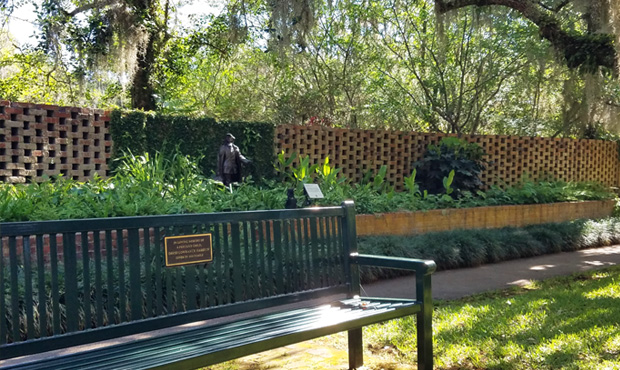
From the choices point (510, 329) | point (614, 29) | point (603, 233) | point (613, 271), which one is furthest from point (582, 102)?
point (510, 329)

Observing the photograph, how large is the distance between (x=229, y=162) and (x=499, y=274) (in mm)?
4165

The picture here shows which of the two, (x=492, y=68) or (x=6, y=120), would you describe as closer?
(x=6, y=120)

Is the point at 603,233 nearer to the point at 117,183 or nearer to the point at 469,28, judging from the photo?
the point at 469,28

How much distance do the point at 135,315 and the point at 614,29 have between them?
325 inches

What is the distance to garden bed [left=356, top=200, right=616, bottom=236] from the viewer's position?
8.70 meters

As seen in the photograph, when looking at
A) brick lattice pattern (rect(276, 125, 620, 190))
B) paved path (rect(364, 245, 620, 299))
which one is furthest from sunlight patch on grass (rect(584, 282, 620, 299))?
brick lattice pattern (rect(276, 125, 620, 190))

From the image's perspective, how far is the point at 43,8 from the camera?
43.8ft

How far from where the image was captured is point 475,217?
10.2m

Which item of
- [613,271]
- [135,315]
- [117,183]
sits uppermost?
[117,183]

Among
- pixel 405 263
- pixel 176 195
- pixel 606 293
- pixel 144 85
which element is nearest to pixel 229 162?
pixel 176 195

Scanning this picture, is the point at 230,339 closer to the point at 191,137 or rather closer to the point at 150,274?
the point at 150,274

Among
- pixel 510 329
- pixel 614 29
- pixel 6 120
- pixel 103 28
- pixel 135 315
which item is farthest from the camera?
pixel 103 28

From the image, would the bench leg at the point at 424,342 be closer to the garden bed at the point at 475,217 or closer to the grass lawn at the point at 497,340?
the grass lawn at the point at 497,340

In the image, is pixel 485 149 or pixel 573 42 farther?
pixel 485 149
